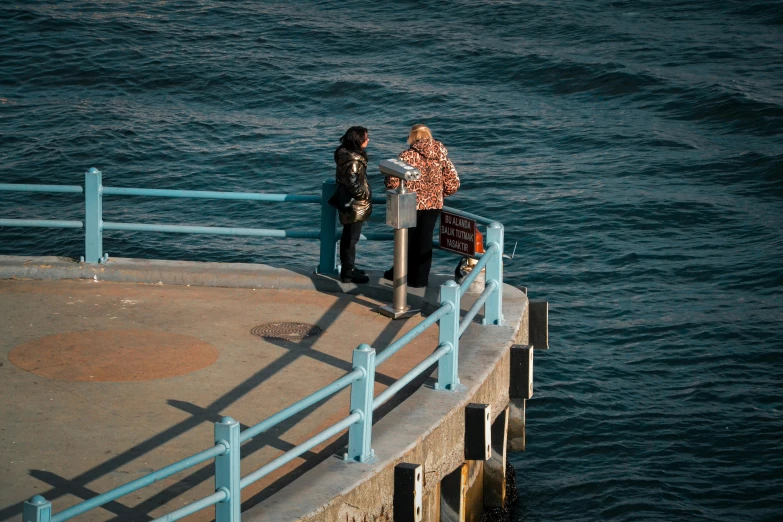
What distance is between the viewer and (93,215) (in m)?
10.2

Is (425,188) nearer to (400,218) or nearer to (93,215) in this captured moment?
(400,218)

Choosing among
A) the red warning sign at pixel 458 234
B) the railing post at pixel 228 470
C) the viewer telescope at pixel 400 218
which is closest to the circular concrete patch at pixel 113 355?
the viewer telescope at pixel 400 218

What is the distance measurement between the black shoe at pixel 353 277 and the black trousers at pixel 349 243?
38 mm

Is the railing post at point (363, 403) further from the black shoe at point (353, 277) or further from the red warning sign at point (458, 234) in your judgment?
the black shoe at point (353, 277)

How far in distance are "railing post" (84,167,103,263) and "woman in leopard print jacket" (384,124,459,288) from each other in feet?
9.24

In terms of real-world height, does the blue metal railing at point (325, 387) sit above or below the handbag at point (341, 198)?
below

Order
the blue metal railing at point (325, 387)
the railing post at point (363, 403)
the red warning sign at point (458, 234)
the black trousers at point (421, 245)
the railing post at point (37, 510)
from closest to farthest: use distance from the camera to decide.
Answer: the railing post at point (37, 510)
the blue metal railing at point (325, 387)
the railing post at point (363, 403)
the red warning sign at point (458, 234)
the black trousers at point (421, 245)

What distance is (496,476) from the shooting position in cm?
987

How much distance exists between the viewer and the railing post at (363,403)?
623 centimetres

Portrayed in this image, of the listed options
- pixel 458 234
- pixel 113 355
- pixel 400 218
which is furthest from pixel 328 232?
pixel 113 355

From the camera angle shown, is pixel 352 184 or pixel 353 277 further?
pixel 353 277

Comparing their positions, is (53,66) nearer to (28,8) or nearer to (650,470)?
(28,8)

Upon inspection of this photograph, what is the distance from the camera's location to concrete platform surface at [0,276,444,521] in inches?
258

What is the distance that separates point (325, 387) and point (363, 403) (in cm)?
56
